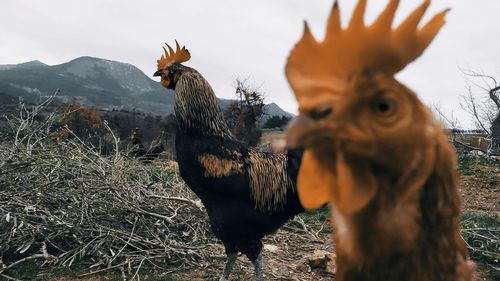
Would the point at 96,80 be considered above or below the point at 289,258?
above

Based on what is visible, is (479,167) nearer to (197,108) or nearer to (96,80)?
(197,108)

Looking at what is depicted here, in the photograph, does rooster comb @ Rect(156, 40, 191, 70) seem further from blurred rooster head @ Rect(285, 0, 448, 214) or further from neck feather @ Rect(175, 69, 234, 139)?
blurred rooster head @ Rect(285, 0, 448, 214)

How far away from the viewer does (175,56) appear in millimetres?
4641

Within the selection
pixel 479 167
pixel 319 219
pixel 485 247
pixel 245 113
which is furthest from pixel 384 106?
pixel 245 113

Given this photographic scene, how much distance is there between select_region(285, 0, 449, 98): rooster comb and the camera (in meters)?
1.02

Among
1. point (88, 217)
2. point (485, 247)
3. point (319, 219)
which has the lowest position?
point (319, 219)

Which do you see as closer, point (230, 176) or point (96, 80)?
point (230, 176)

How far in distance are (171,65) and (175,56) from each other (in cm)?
30

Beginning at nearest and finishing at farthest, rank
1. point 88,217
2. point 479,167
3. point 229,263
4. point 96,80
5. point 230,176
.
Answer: point 230,176, point 229,263, point 88,217, point 479,167, point 96,80

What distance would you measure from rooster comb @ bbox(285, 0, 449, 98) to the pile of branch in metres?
3.69

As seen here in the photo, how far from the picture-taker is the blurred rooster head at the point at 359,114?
949 mm

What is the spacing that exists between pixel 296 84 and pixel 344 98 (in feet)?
0.45

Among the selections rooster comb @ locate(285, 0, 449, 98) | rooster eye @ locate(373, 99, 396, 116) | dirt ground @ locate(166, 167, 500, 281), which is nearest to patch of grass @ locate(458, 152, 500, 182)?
dirt ground @ locate(166, 167, 500, 281)

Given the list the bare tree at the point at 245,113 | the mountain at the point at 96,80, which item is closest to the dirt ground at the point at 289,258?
the bare tree at the point at 245,113
